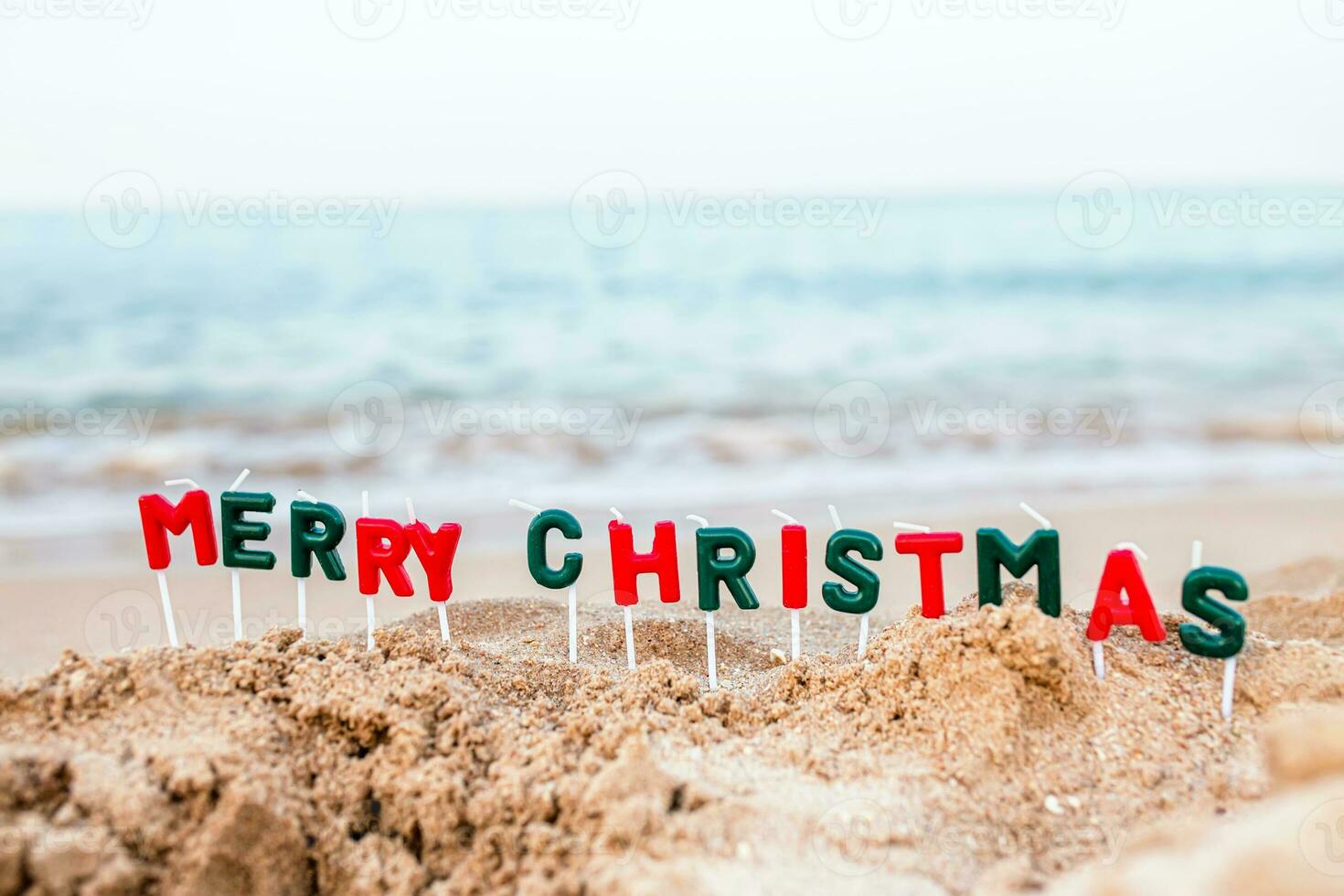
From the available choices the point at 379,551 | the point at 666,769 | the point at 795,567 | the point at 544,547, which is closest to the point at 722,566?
the point at 795,567

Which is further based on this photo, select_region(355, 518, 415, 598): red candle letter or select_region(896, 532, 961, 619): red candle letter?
select_region(355, 518, 415, 598): red candle letter

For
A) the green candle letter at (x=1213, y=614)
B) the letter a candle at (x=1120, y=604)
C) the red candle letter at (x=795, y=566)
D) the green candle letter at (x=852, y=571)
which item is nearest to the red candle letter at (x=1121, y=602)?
the letter a candle at (x=1120, y=604)

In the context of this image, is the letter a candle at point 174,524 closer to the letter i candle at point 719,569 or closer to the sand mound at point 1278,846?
the letter i candle at point 719,569

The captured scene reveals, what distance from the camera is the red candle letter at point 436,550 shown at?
356 centimetres

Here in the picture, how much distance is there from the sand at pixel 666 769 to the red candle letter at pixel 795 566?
246mm

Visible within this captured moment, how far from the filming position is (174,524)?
3625mm

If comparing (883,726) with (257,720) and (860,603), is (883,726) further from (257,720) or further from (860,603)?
(257,720)

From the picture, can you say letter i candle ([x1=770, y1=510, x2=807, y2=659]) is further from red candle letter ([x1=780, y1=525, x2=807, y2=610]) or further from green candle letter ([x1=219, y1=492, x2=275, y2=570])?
green candle letter ([x1=219, y1=492, x2=275, y2=570])

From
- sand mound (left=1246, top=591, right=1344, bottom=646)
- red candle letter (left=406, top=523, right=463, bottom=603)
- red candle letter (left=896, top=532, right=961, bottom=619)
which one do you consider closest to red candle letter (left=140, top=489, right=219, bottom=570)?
red candle letter (left=406, top=523, right=463, bottom=603)

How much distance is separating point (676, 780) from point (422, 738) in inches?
28.8

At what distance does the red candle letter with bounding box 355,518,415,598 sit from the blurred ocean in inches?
155

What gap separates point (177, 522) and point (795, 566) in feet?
7.33

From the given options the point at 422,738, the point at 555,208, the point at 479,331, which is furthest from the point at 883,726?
the point at 555,208

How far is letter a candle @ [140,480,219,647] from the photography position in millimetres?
3578
